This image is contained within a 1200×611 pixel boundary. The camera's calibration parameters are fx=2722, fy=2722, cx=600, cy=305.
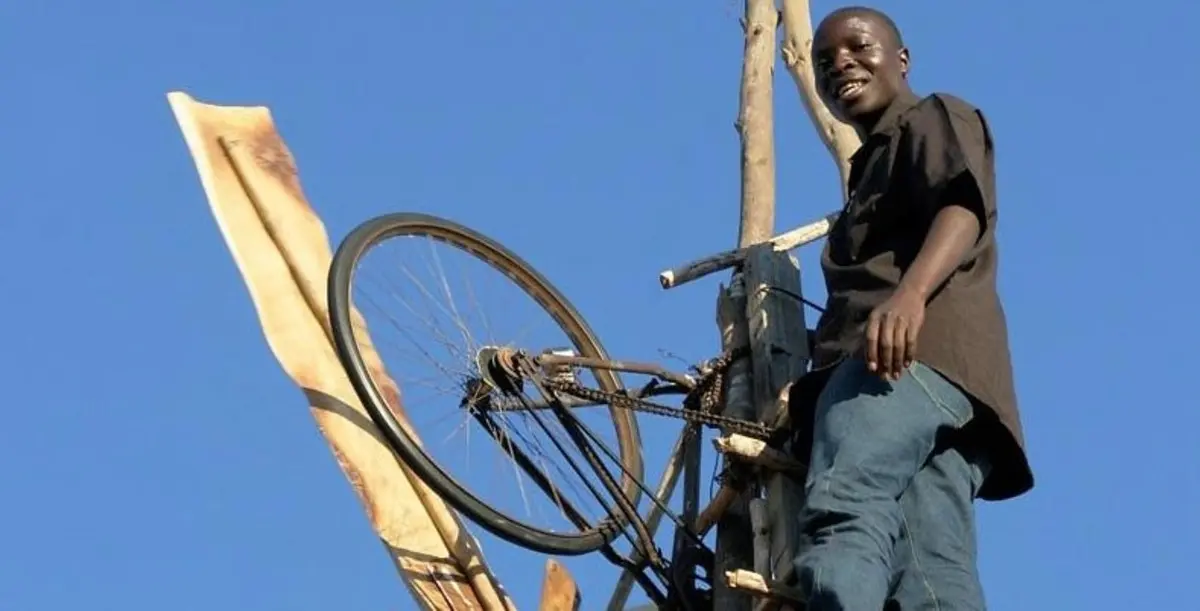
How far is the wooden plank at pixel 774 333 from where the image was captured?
24.4ft

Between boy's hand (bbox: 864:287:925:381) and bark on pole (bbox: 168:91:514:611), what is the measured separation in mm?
1709

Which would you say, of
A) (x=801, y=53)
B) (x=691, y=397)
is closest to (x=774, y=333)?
(x=691, y=397)

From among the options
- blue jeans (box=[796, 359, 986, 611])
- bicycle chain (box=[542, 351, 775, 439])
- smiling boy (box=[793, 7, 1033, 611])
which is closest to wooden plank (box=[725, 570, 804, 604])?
blue jeans (box=[796, 359, 986, 611])

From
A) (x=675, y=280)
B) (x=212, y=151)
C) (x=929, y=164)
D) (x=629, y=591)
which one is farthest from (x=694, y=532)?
(x=212, y=151)

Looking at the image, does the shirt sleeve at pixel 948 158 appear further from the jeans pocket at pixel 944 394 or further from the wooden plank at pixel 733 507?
the wooden plank at pixel 733 507

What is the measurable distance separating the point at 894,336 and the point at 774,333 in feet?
4.54

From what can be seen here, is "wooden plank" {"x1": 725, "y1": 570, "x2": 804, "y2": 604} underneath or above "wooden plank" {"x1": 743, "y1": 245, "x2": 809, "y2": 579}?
underneath

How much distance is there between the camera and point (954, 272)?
6848 millimetres

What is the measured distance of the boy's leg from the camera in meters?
6.54

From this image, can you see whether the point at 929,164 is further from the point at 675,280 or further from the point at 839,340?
the point at 675,280

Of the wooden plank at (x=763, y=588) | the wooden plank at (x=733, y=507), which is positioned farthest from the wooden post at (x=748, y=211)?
the wooden plank at (x=763, y=588)

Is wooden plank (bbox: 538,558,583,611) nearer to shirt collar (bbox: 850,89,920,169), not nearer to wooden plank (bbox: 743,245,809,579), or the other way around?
wooden plank (bbox: 743,245,809,579)

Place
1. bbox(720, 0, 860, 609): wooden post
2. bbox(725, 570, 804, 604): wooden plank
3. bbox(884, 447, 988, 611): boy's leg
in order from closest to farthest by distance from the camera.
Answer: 1. bbox(884, 447, 988, 611): boy's leg
2. bbox(725, 570, 804, 604): wooden plank
3. bbox(720, 0, 860, 609): wooden post

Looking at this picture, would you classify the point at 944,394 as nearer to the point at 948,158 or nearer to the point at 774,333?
the point at 948,158
